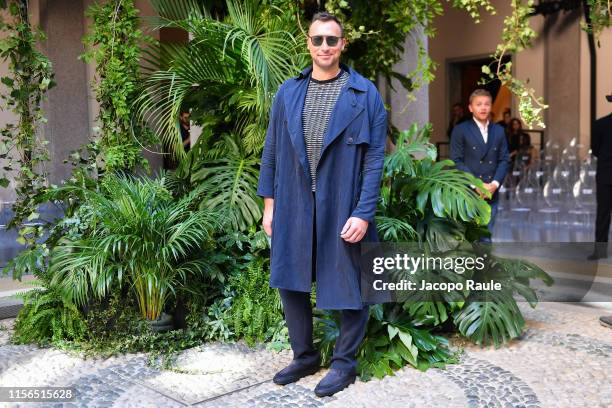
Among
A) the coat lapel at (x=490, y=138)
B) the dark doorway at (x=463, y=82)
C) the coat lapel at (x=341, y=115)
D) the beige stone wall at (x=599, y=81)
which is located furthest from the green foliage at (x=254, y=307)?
the dark doorway at (x=463, y=82)

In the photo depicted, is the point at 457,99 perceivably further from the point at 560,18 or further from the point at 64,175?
the point at 64,175

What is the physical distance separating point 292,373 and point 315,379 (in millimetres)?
135

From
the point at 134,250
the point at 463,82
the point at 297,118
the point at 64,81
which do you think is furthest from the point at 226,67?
the point at 463,82

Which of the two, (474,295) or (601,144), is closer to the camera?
(474,295)

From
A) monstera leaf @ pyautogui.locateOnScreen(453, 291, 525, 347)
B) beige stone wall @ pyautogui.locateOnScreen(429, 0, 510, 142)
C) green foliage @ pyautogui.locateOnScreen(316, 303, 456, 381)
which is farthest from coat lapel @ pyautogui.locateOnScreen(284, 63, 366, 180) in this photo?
beige stone wall @ pyautogui.locateOnScreen(429, 0, 510, 142)

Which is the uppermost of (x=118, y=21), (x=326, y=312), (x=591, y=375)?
(x=118, y=21)

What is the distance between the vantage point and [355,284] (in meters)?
3.21

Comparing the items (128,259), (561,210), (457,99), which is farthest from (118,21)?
(457,99)

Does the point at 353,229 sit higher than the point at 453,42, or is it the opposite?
the point at 453,42

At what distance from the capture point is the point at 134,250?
12.9 ft

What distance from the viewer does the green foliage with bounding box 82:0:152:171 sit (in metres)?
4.46

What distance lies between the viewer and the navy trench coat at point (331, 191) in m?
3.17

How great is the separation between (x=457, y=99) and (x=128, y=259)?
36.5 ft

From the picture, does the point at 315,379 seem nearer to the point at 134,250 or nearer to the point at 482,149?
the point at 134,250
